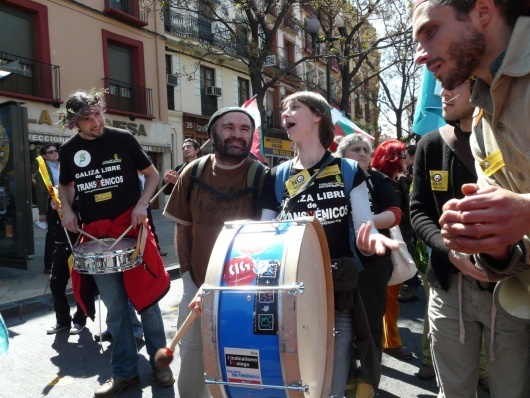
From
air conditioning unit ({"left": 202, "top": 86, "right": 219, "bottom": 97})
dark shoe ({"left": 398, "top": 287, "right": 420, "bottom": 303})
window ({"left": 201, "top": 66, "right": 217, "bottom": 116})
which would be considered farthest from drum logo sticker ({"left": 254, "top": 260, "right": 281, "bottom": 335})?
air conditioning unit ({"left": 202, "top": 86, "right": 219, "bottom": 97})

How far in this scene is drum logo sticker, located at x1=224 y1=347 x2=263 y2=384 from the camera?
1.95 meters

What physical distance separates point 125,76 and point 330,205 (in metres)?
17.7

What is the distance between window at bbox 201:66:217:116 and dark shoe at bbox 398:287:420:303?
17.9 metres

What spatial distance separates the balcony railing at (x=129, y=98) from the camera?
59.6 feet

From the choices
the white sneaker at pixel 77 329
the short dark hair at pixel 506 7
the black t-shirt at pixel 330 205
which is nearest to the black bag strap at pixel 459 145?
the black t-shirt at pixel 330 205

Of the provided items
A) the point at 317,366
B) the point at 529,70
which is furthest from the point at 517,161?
the point at 317,366

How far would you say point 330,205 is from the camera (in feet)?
8.87

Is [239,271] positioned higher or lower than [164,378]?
higher

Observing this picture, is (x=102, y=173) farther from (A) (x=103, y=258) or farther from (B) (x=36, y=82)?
(B) (x=36, y=82)

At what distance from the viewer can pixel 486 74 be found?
1467 millimetres

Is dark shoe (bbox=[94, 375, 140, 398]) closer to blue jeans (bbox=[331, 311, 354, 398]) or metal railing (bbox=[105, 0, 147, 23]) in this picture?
blue jeans (bbox=[331, 311, 354, 398])

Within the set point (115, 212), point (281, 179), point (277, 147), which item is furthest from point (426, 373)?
point (277, 147)

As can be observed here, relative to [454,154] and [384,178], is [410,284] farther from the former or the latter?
[454,154]

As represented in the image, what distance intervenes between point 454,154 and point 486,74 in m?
1.07
